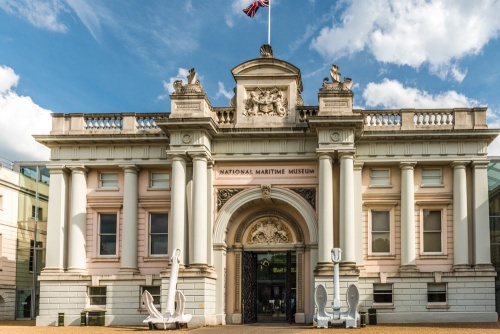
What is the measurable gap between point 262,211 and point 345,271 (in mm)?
5250

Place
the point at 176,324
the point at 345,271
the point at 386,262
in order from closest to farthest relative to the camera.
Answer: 1. the point at 176,324
2. the point at 345,271
3. the point at 386,262

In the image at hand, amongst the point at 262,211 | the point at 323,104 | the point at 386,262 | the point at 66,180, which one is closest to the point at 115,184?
the point at 66,180

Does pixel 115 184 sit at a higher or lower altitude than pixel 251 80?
lower

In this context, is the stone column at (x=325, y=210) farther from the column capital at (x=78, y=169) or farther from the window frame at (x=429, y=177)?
the column capital at (x=78, y=169)

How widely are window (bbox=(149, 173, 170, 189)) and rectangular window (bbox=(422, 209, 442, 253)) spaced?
38.0 ft

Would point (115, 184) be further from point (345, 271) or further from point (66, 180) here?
point (345, 271)

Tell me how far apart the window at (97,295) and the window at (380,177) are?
12.9 m

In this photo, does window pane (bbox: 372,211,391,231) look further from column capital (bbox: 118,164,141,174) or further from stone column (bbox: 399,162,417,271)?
column capital (bbox: 118,164,141,174)

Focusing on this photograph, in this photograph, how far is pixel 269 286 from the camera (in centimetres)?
3422

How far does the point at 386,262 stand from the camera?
103ft

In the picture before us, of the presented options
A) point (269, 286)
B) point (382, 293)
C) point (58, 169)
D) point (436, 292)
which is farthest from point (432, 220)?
point (58, 169)

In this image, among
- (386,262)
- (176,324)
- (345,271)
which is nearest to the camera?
(176,324)

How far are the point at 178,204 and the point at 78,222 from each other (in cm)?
514

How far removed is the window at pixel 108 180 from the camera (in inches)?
1299
